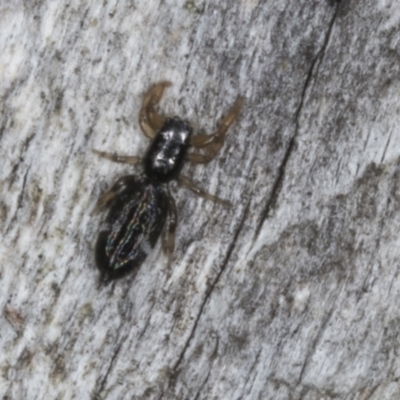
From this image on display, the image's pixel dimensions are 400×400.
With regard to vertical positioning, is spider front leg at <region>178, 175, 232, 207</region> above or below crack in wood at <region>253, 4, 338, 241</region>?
below

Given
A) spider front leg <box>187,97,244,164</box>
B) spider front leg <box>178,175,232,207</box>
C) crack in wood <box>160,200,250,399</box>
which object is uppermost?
spider front leg <box>187,97,244,164</box>

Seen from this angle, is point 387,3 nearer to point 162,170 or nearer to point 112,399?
point 162,170

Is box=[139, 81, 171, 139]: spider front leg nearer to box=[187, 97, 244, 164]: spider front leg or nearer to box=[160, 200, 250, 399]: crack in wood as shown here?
box=[187, 97, 244, 164]: spider front leg

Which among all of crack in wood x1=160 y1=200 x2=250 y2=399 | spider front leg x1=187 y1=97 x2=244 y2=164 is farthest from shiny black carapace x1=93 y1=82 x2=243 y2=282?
crack in wood x1=160 y1=200 x2=250 y2=399

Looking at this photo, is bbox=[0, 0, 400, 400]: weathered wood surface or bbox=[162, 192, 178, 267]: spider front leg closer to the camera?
bbox=[0, 0, 400, 400]: weathered wood surface

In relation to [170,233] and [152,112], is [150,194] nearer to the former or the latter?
[170,233]

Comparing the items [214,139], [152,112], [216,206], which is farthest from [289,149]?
[152,112]
